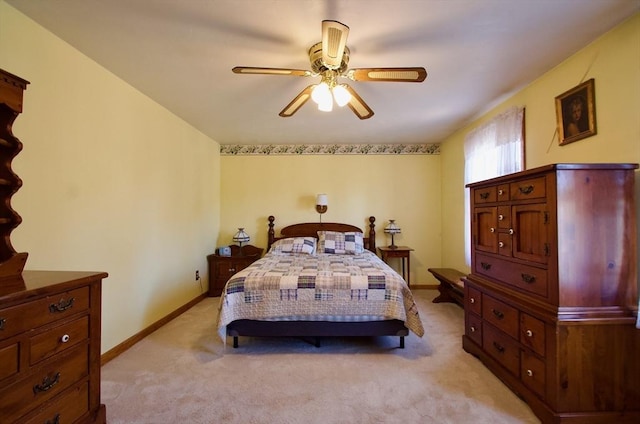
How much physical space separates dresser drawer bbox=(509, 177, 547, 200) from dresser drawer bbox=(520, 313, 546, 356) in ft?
2.56

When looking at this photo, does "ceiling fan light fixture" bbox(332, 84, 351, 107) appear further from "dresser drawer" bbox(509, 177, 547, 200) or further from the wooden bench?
the wooden bench

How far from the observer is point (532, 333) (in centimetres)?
179

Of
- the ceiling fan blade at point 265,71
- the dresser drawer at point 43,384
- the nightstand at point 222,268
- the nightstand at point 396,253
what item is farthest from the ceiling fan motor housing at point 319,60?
the nightstand at point 222,268

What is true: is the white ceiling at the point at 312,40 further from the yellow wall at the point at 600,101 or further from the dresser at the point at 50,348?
the dresser at the point at 50,348

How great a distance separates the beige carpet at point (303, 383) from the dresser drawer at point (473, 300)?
42 centimetres

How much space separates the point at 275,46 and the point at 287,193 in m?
3.00

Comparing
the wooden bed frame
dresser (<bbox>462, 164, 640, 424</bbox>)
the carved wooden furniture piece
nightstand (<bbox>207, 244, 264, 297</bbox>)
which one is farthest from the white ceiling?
nightstand (<bbox>207, 244, 264, 297</bbox>)

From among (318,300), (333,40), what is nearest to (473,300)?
(318,300)

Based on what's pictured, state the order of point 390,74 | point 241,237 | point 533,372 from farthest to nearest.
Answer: point 241,237 → point 390,74 → point 533,372

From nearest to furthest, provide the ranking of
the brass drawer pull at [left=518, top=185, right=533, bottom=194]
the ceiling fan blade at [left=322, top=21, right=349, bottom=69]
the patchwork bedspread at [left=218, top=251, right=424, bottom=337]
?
the ceiling fan blade at [left=322, top=21, right=349, bottom=69], the brass drawer pull at [left=518, top=185, right=533, bottom=194], the patchwork bedspread at [left=218, top=251, right=424, bottom=337]

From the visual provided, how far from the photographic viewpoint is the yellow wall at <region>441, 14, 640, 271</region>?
1.76 meters

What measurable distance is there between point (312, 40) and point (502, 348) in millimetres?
2634

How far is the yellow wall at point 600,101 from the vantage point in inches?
69.3

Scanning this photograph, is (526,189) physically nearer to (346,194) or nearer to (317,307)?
(317,307)
